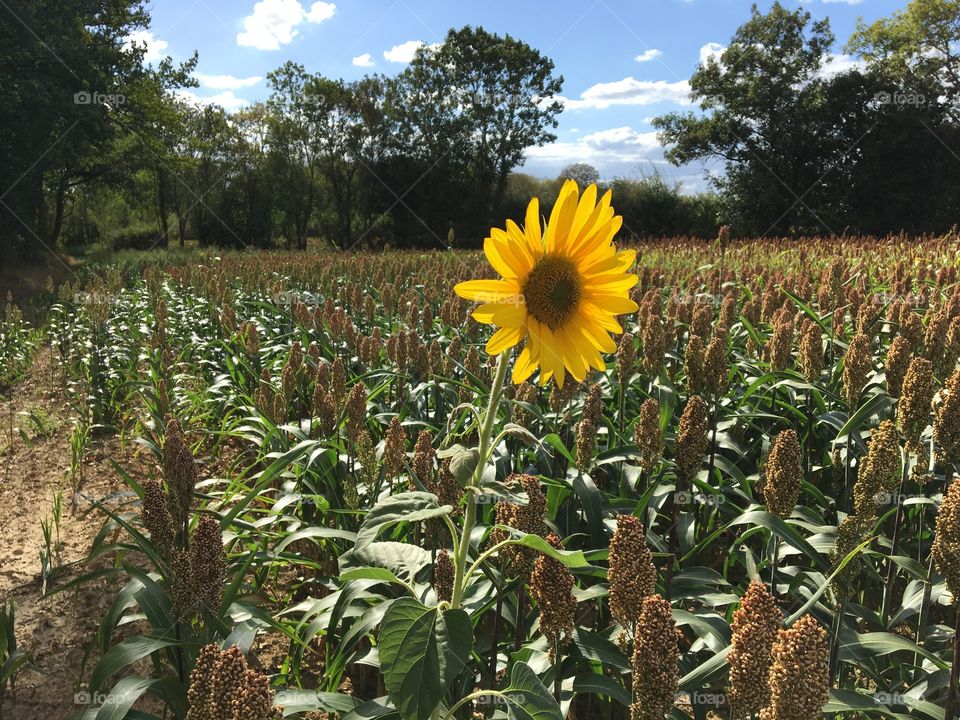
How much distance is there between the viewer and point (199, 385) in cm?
625

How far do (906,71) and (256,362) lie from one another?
38.7m

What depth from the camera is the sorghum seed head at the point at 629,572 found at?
137cm

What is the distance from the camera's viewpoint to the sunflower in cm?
152

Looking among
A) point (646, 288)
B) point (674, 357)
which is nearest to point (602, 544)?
point (674, 357)

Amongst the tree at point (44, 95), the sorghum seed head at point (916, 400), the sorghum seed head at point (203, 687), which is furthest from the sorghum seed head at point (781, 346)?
the tree at point (44, 95)

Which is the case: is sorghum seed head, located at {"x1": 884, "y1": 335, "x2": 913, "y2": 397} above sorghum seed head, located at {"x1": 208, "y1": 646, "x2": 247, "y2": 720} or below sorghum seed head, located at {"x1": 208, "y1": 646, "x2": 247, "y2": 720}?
above

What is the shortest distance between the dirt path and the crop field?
0.04m

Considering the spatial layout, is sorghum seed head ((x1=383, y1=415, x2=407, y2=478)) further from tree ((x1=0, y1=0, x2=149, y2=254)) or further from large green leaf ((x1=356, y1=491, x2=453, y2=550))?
tree ((x1=0, y1=0, x2=149, y2=254))

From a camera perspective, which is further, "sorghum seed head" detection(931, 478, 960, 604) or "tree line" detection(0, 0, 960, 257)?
"tree line" detection(0, 0, 960, 257)

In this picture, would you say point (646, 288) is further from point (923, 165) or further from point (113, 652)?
point (923, 165)

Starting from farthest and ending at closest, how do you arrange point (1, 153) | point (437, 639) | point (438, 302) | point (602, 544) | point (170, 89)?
point (170, 89), point (1, 153), point (438, 302), point (602, 544), point (437, 639)

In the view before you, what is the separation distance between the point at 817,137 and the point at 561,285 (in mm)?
36091

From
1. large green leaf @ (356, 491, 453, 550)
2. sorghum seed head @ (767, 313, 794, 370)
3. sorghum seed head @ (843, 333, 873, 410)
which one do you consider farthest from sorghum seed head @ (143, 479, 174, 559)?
sorghum seed head @ (767, 313, 794, 370)

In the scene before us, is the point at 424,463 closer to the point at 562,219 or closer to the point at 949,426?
the point at 562,219
